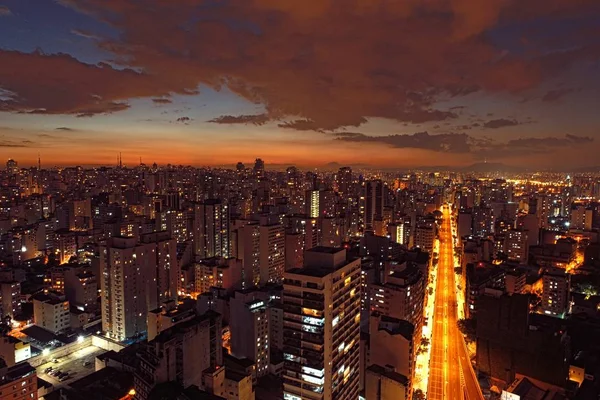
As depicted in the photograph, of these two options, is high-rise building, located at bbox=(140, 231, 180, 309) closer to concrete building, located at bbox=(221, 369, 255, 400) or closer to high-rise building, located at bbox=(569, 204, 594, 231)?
concrete building, located at bbox=(221, 369, 255, 400)

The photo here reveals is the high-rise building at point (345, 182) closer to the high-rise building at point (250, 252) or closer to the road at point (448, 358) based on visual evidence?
the road at point (448, 358)

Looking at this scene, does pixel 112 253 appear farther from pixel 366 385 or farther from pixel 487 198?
pixel 487 198

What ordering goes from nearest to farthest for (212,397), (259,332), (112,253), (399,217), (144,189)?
(212,397) < (259,332) < (112,253) < (399,217) < (144,189)

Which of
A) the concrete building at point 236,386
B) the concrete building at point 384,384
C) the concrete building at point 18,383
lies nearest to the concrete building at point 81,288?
the concrete building at point 18,383

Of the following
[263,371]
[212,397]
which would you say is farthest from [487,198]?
[212,397]

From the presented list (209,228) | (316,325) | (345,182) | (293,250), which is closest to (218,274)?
(293,250)
